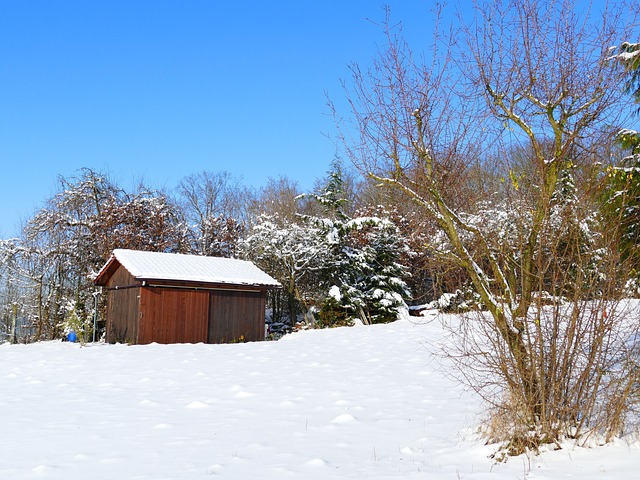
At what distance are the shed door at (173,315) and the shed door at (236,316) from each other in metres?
0.41

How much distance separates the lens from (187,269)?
62.7 ft

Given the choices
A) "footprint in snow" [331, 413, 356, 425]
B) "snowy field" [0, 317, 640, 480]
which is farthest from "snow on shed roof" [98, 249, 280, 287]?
"footprint in snow" [331, 413, 356, 425]

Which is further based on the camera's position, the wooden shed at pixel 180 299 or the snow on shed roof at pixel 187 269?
the snow on shed roof at pixel 187 269

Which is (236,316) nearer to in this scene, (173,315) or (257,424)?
(173,315)

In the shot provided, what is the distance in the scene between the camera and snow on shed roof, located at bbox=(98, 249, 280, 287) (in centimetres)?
1800

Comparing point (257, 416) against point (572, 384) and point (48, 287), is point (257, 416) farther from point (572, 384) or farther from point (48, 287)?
point (48, 287)

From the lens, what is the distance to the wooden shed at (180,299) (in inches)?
701

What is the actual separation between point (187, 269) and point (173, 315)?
5.74ft

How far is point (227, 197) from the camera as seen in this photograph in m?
37.4

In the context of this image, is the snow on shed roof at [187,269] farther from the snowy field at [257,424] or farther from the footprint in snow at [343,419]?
the footprint in snow at [343,419]

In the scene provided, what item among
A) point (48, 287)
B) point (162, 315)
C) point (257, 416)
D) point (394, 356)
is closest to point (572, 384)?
point (257, 416)

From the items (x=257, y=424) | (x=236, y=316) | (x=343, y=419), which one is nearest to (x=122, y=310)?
(x=236, y=316)

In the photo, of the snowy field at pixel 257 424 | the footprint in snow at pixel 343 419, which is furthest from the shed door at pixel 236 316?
the footprint in snow at pixel 343 419

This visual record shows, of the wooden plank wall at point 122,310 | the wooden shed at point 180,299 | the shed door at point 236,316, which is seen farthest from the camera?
the shed door at point 236,316
